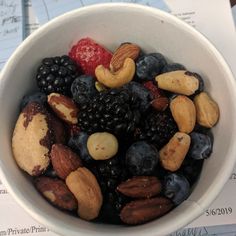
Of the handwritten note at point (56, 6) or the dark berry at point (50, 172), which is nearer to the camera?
the dark berry at point (50, 172)

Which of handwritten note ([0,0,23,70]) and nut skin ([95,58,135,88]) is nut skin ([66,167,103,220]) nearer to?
nut skin ([95,58,135,88])

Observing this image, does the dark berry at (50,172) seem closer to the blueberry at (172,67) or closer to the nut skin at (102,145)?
the nut skin at (102,145)

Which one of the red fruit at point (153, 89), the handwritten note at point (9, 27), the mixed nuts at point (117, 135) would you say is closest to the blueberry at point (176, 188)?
the mixed nuts at point (117, 135)

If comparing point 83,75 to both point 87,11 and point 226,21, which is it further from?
point 226,21

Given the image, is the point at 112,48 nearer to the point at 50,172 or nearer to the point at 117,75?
the point at 117,75

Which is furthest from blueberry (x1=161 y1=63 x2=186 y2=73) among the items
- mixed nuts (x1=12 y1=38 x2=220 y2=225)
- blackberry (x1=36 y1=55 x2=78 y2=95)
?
blackberry (x1=36 y1=55 x2=78 y2=95)

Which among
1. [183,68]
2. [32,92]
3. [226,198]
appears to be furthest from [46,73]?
[226,198]
